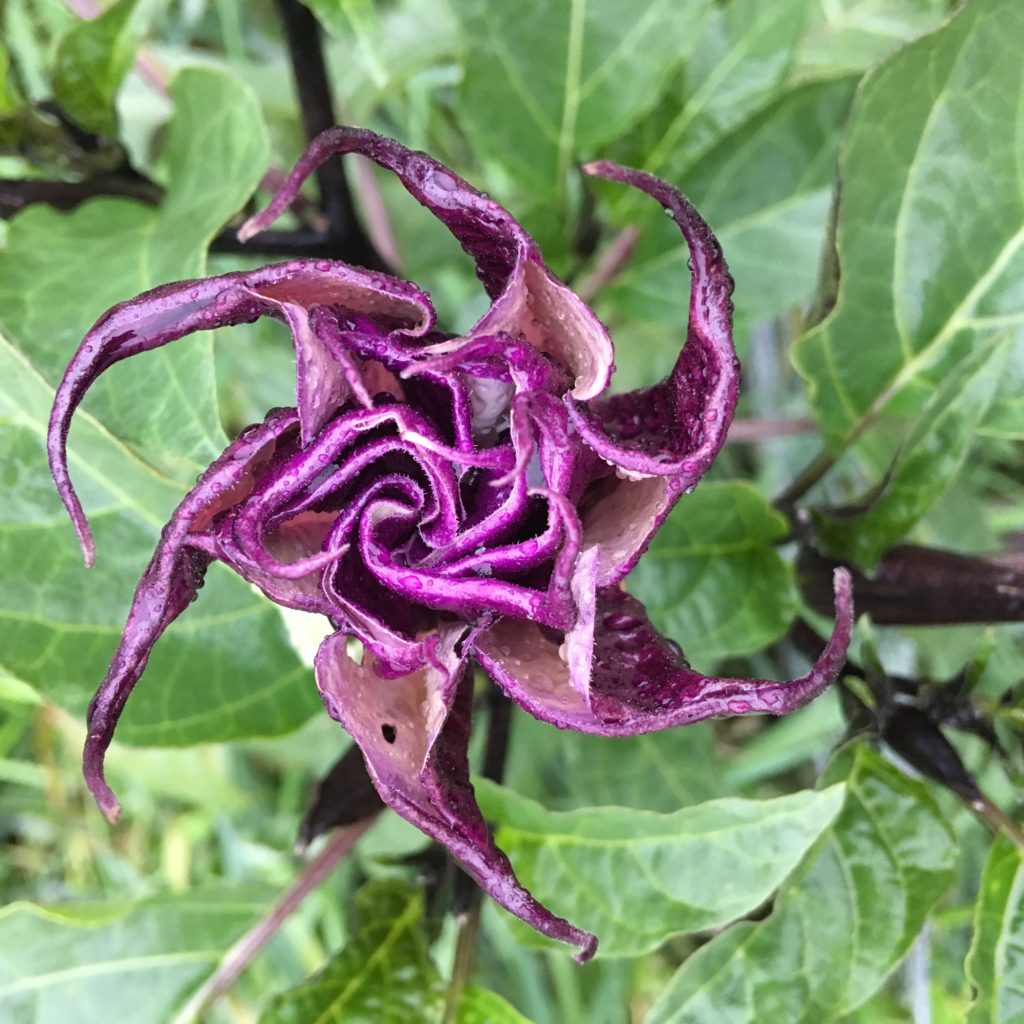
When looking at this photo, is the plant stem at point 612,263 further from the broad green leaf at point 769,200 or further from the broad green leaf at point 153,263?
the broad green leaf at point 153,263

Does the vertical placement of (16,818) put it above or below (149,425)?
below

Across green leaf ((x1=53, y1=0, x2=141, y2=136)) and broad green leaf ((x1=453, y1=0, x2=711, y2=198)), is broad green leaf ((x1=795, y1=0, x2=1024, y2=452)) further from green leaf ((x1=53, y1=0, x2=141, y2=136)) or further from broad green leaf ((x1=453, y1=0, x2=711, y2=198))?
green leaf ((x1=53, y1=0, x2=141, y2=136))

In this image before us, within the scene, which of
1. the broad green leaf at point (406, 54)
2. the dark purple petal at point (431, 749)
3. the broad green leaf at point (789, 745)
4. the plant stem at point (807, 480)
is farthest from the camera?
the broad green leaf at point (789, 745)

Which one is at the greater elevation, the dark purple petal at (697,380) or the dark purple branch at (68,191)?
the dark purple petal at (697,380)

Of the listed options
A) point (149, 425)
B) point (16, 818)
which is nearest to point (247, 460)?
point (149, 425)

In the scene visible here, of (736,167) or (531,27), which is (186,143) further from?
(736,167)

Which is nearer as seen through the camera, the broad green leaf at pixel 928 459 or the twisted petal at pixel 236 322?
the twisted petal at pixel 236 322

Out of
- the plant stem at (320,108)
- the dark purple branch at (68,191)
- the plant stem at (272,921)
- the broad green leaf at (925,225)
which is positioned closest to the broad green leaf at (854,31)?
the broad green leaf at (925,225)
